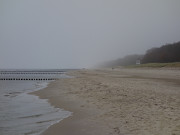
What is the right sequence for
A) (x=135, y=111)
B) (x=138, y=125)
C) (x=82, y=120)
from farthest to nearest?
(x=135, y=111) → (x=82, y=120) → (x=138, y=125)

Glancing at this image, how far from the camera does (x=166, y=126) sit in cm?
632

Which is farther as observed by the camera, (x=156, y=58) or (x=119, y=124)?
(x=156, y=58)

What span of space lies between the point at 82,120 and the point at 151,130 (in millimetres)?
3027

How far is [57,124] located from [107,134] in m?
2.34

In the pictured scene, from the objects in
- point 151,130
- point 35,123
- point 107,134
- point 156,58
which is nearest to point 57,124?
point 35,123

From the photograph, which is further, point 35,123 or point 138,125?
point 35,123

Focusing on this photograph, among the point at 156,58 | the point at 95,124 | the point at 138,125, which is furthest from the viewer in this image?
the point at 156,58

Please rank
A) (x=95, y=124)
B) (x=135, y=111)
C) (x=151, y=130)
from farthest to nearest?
(x=135, y=111) < (x=95, y=124) < (x=151, y=130)

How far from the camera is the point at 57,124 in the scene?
24.8 ft

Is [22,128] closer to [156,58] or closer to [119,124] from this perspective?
[119,124]

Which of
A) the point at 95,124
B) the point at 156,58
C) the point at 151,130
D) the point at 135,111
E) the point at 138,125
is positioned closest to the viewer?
the point at 151,130

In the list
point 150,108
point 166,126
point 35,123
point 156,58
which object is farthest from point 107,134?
point 156,58

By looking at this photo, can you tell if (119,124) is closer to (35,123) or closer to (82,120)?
(82,120)

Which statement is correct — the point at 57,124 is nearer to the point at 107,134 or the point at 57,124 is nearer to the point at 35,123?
the point at 35,123
